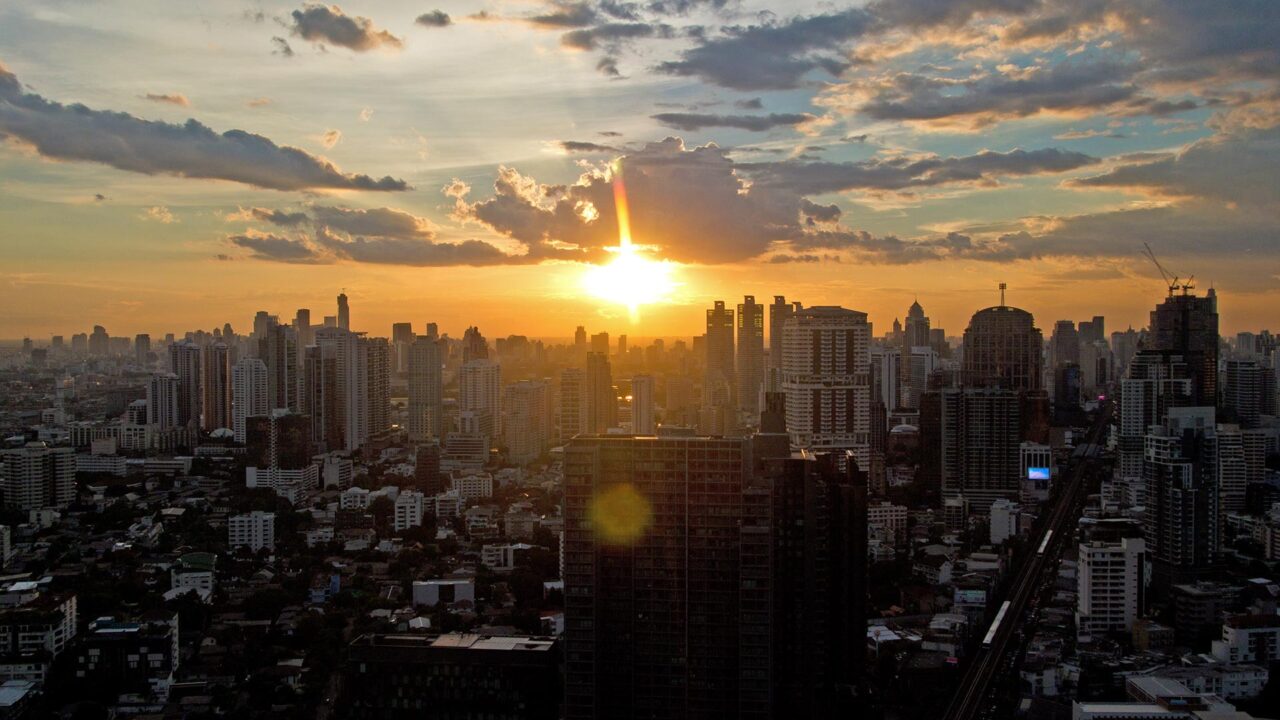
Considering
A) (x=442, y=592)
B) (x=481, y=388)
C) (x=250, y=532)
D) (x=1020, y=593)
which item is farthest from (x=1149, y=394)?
(x=481, y=388)

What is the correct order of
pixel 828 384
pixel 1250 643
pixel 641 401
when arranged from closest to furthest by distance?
pixel 1250 643 < pixel 828 384 < pixel 641 401

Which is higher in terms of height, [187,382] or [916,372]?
[916,372]

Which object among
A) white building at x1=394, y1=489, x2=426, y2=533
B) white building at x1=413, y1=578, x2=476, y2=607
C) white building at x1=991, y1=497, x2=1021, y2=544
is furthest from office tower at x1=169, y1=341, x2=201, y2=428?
white building at x1=991, y1=497, x2=1021, y2=544

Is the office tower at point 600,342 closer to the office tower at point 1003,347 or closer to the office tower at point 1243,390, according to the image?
the office tower at point 1003,347

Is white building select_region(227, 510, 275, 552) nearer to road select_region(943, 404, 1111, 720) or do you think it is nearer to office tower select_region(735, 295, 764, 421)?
road select_region(943, 404, 1111, 720)

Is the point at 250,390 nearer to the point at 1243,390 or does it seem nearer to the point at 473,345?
the point at 473,345

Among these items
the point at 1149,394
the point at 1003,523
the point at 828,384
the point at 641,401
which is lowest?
the point at 1003,523

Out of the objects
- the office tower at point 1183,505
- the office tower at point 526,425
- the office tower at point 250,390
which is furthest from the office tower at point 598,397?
the office tower at point 1183,505
